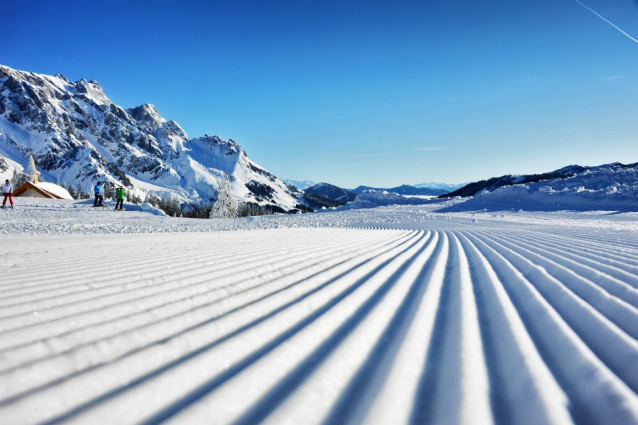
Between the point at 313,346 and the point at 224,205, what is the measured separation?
3969cm

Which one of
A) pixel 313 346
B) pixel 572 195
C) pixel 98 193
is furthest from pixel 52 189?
pixel 572 195

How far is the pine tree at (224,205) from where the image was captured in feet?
128

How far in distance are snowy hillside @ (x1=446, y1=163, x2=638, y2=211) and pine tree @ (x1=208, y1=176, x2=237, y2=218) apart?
26151 millimetres

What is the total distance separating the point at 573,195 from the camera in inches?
853

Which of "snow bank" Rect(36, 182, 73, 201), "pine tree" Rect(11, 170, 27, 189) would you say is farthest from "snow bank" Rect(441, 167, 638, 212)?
"pine tree" Rect(11, 170, 27, 189)

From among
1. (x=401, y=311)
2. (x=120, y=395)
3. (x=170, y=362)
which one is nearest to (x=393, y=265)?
(x=401, y=311)

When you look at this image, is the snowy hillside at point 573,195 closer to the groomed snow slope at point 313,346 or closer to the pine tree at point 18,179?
the groomed snow slope at point 313,346

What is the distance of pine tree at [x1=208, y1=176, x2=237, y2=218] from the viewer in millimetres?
39094

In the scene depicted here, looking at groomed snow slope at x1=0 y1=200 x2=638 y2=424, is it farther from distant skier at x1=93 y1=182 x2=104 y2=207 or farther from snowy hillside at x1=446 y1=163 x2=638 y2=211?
snowy hillside at x1=446 y1=163 x2=638 y2=211

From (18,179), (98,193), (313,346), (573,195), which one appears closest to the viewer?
(313,346)

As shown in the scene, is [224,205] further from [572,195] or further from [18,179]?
[18,179]

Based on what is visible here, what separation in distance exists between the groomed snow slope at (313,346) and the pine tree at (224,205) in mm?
36685

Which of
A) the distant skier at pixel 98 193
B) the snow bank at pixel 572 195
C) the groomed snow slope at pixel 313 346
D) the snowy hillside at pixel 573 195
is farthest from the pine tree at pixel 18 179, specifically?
the groomed snow slope at pixel 313 346

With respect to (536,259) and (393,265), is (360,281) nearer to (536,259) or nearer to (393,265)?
(393,265)
